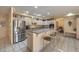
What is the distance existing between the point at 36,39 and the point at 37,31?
0.17m

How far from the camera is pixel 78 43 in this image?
1921 mm

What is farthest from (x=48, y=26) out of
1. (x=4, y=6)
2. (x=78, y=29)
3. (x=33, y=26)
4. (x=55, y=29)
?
(x=4, y=6)

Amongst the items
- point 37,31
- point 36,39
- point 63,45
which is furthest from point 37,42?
point 63,45

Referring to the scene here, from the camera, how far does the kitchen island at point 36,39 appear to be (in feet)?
6.54

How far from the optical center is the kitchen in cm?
192

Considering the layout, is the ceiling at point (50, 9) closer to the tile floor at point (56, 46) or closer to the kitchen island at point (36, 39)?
the kitchen island at point (36, 39)

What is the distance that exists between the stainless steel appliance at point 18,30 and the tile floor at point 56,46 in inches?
3.8

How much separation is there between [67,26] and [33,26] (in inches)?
26.7

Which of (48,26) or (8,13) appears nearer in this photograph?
(8,13)

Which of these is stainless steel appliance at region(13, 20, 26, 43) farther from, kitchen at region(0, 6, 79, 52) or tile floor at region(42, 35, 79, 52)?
tile floor at region(42, 35, 79, 52)

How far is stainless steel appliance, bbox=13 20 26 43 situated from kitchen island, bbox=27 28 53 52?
0.46 ft

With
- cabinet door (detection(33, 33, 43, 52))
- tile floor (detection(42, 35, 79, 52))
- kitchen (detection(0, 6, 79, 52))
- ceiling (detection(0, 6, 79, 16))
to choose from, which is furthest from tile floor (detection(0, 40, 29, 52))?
ceiling (detection(0, 6, 79, 16))

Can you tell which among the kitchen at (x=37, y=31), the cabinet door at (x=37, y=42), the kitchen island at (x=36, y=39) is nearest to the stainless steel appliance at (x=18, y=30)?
the kitchen at (x=37, y=31)
